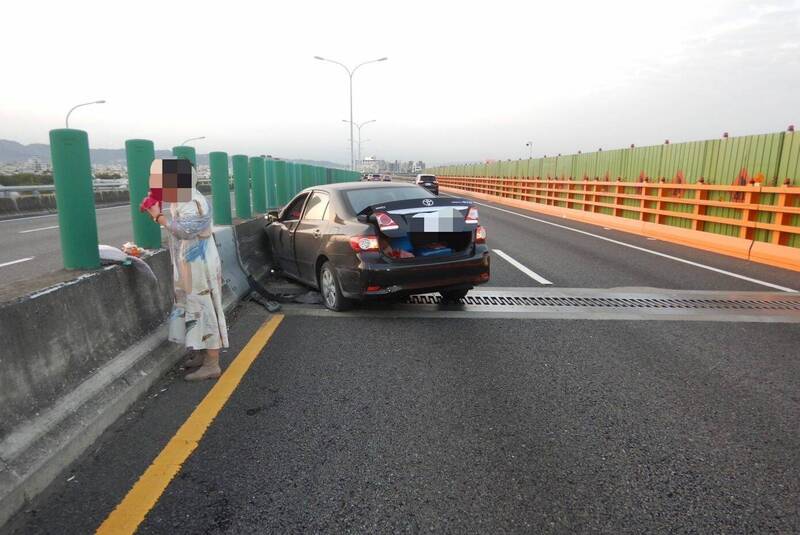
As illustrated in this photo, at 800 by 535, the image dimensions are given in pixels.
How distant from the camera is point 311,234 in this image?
259 inches

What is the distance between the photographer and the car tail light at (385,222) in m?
5.62

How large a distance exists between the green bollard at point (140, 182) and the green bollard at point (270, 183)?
6.41 metres

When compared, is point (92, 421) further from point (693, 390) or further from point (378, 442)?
point (693, 390)

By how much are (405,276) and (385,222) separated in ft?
1.99

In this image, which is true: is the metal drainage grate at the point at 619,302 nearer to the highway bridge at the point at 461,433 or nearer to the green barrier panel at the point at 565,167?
the highway bridge at the point at 461,433

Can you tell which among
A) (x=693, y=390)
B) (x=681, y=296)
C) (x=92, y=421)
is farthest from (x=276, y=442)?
(x=681, y=296)

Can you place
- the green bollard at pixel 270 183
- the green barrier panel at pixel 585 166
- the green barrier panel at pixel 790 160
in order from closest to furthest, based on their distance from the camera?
the green barrier panel at pixel 790 160 < the green bollard at pixel 270 183 < the green barrier panel at pixel 585 166

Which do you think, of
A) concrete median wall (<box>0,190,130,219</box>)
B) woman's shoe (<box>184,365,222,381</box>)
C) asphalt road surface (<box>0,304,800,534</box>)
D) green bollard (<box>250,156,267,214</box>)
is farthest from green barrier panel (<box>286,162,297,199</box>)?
woman's shoe (<box>184,365,222,381</box>)

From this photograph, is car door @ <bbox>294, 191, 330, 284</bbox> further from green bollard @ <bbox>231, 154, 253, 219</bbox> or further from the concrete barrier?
green bollard @ <bbox>231, 154, 253, 219</bbox>

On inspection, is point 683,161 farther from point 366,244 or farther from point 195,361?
point 195,361

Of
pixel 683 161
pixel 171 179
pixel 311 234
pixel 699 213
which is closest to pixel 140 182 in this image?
pixel 171 179

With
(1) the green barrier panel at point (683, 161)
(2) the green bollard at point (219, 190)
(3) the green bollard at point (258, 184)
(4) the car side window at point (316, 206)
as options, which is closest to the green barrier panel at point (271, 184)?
(3) the green bollard at point (258, 184)

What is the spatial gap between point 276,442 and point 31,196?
2124 centimetres

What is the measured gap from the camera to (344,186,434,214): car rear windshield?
246 inches
